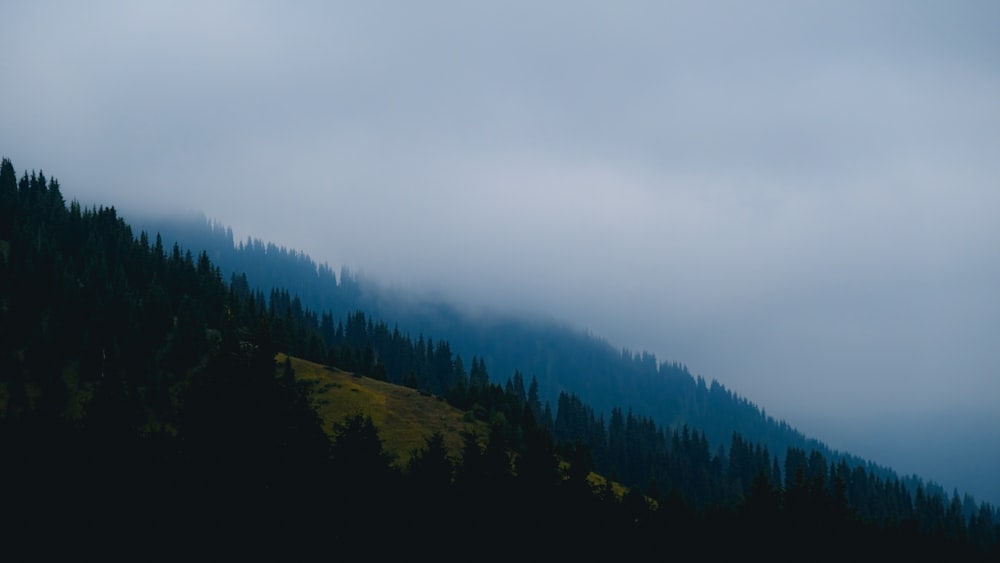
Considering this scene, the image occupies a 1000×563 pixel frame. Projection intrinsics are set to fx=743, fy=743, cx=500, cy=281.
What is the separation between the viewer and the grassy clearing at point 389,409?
336 ft

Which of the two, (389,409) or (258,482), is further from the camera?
(389,409)

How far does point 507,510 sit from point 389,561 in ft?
30.5

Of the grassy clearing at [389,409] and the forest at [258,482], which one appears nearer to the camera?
the forest at [258,482]

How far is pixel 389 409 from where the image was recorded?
11319 cm

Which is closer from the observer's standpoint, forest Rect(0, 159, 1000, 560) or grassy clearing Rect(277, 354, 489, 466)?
forest Rect(0, 159, 1000, 560)

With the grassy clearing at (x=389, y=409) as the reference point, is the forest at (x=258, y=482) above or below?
above

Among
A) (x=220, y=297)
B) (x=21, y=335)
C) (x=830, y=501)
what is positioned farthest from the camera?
(x=220, y=297)

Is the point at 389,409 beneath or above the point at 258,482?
beneath

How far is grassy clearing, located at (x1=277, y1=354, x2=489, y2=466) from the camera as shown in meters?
102

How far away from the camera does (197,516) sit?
31.3 metres

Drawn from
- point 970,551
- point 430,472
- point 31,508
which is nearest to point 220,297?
point 430,472

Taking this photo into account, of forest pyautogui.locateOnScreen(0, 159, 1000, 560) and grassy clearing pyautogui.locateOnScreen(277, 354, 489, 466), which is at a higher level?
forest pyautogui.locateOnScreen(0, 159, 1000, 560)

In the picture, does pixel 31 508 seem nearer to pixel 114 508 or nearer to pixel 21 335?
pixel 114 508

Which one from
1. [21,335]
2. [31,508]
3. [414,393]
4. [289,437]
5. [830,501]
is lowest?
[414,393]
